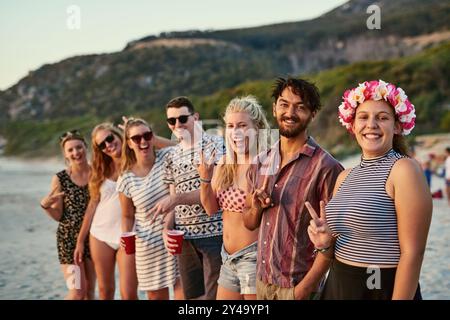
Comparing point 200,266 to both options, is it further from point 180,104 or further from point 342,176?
point 342,176

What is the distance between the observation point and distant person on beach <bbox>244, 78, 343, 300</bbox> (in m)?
2.84

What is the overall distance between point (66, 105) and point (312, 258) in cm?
6156

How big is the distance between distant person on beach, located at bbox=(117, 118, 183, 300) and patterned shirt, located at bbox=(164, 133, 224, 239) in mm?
204

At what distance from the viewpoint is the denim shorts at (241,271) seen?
3209 mm

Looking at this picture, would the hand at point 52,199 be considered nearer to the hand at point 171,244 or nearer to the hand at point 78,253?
the hand at point 78,253

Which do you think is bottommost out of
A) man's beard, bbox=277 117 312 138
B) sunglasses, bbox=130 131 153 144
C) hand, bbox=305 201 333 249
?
hand, bbox=305 201 333 249

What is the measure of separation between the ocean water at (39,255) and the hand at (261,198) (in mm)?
4109

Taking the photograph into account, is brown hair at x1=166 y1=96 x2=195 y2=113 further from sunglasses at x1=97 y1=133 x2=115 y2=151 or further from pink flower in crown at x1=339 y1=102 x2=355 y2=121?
pink flower in crown at x1=339 y1=102 x2=355 y2=121

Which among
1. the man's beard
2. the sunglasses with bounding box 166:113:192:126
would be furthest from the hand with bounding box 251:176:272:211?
the sunglasses with bounding box 166:113:192:126

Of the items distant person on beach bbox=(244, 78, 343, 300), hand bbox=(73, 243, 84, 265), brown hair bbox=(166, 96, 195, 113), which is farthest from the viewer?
hand bbox=(73, 243, 84, 265)

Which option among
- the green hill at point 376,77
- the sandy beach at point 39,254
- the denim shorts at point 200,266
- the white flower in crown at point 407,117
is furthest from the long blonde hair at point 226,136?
the green hill at point 376,77

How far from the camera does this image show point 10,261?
9969 mm
